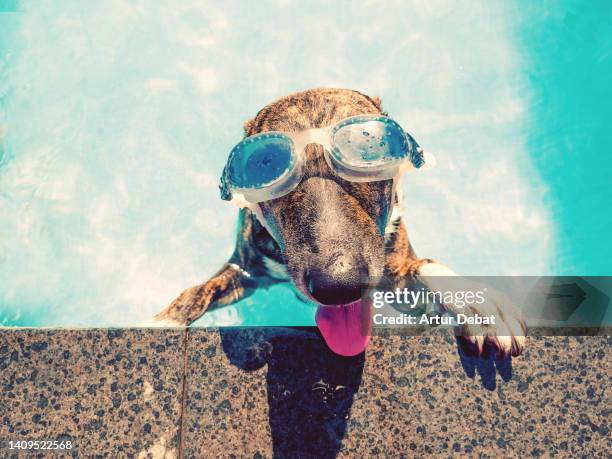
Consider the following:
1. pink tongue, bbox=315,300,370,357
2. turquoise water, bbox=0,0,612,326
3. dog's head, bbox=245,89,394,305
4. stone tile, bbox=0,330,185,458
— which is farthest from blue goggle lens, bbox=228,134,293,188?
turquoise water, bbox=0,0,612,326

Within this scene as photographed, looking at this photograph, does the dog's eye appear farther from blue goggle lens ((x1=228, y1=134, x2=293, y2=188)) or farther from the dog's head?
blue goggle lens ((x1=228, y1=134, x2=293, y2=188))

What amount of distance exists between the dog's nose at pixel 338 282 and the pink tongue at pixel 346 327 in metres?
0.63

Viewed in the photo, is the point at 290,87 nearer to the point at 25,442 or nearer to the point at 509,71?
the point at 509,71

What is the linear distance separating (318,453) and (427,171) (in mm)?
4037

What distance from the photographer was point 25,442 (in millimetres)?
3436

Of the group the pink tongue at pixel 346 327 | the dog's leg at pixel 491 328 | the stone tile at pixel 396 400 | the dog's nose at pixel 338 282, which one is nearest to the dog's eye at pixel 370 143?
the dog's nose at pixel 338 282

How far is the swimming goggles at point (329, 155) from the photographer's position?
3.10m

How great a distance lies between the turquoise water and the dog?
1.53 metres

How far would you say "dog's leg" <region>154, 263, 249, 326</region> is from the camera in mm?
3939

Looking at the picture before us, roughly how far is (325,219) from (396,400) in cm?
141

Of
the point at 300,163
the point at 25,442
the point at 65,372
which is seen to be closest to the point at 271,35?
the point at 300,163

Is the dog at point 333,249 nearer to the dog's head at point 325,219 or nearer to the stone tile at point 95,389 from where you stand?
the dog's head at point 325,219

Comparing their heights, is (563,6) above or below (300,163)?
above

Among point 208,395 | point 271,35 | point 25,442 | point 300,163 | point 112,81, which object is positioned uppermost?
point 271,35
